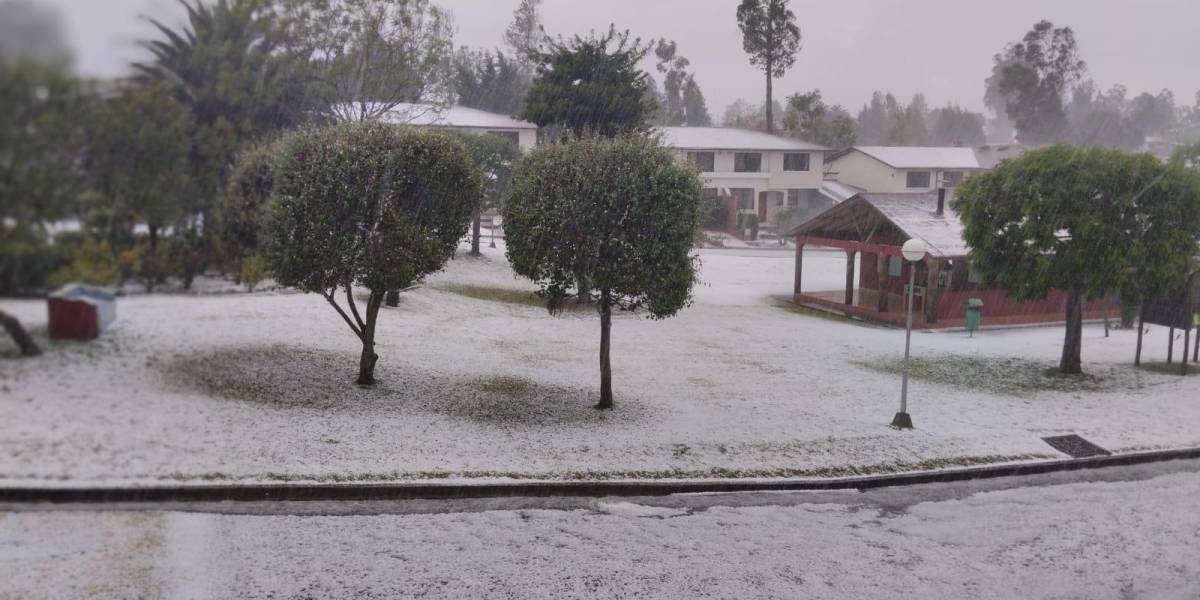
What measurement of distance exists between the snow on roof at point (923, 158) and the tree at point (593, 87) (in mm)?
15700

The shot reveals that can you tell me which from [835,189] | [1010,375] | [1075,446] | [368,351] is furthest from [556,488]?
[835,189]

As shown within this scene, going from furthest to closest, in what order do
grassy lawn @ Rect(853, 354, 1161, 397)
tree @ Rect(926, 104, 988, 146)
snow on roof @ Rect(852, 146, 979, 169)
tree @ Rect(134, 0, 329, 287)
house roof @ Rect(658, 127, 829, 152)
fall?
tree @ Rect(926, 104, 988, 146) < house roof @ Rect(658, 127, 829, 152) < snow on roof @ Rect(852, 146, 979, 169) < grassy lawn @ Rect(853, 354, 1161, 397) < tree @ Rect(134, 0, 329, 287)

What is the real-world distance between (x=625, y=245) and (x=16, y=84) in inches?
424

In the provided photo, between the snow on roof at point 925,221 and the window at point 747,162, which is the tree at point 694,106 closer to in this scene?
the window at point 747,162

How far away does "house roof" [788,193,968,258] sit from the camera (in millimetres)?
25094

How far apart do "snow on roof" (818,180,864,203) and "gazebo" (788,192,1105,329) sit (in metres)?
12.3

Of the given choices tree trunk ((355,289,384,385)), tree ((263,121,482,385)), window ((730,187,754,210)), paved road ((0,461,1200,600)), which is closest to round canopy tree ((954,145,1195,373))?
paved road ((0,461,1200,600))

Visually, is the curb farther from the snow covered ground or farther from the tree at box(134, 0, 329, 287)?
the tree at box(134, 0, 329, 287)

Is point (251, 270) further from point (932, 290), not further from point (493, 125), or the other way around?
point (493, 125)

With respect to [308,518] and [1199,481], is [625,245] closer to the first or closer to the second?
[308,518]

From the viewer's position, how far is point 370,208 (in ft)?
38.7

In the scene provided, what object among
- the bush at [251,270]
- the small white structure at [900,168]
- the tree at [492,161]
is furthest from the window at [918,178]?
the bush at [251,270]

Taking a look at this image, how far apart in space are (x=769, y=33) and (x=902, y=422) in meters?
19.2

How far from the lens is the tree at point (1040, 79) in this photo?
4994 centimetres
